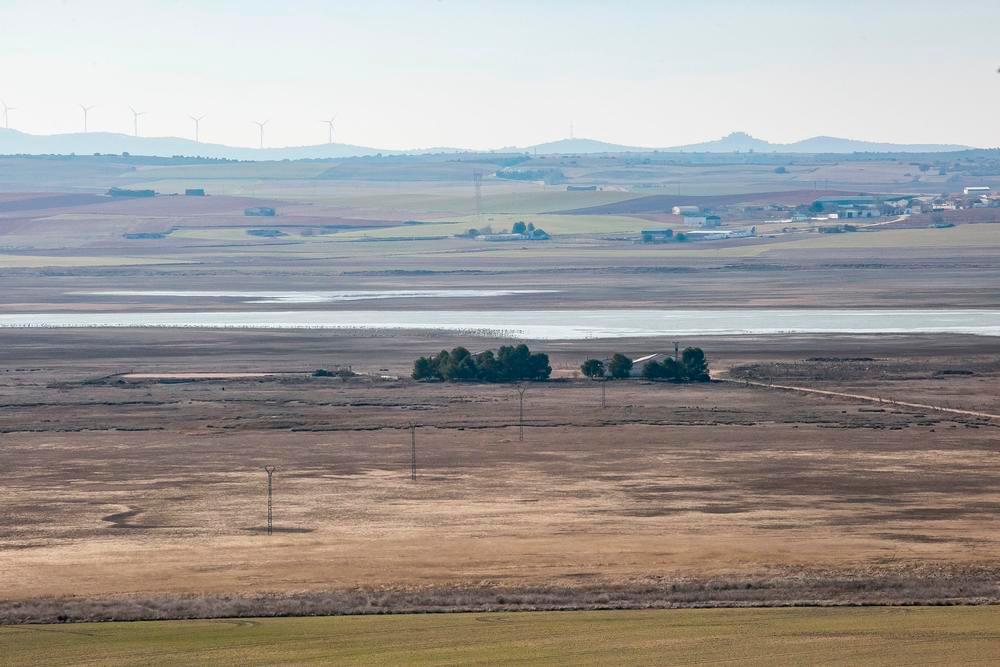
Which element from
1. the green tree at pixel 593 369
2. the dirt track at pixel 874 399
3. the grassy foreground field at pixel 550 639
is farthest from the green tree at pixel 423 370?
the grassy foreground field at pixel 550 639

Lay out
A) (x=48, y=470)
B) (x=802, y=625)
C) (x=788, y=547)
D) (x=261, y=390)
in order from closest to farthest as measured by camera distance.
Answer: (x=802, y=625) < (x=788, y=547) < (x=48, y=470) < (x=261, y=390)

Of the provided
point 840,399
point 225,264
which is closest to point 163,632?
point 840,399

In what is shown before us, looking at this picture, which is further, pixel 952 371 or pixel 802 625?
pixel 952 371

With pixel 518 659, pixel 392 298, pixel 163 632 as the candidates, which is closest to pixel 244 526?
pixel 163 632

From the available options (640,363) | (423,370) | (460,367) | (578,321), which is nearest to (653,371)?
(640,363)

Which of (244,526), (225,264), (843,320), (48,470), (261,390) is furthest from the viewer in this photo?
(225,264)

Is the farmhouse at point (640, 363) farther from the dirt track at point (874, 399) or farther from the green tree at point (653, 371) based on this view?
the dirt track at point (874, 399)

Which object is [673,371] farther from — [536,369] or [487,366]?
[487,366]

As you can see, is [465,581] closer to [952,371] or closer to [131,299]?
[952,371]
